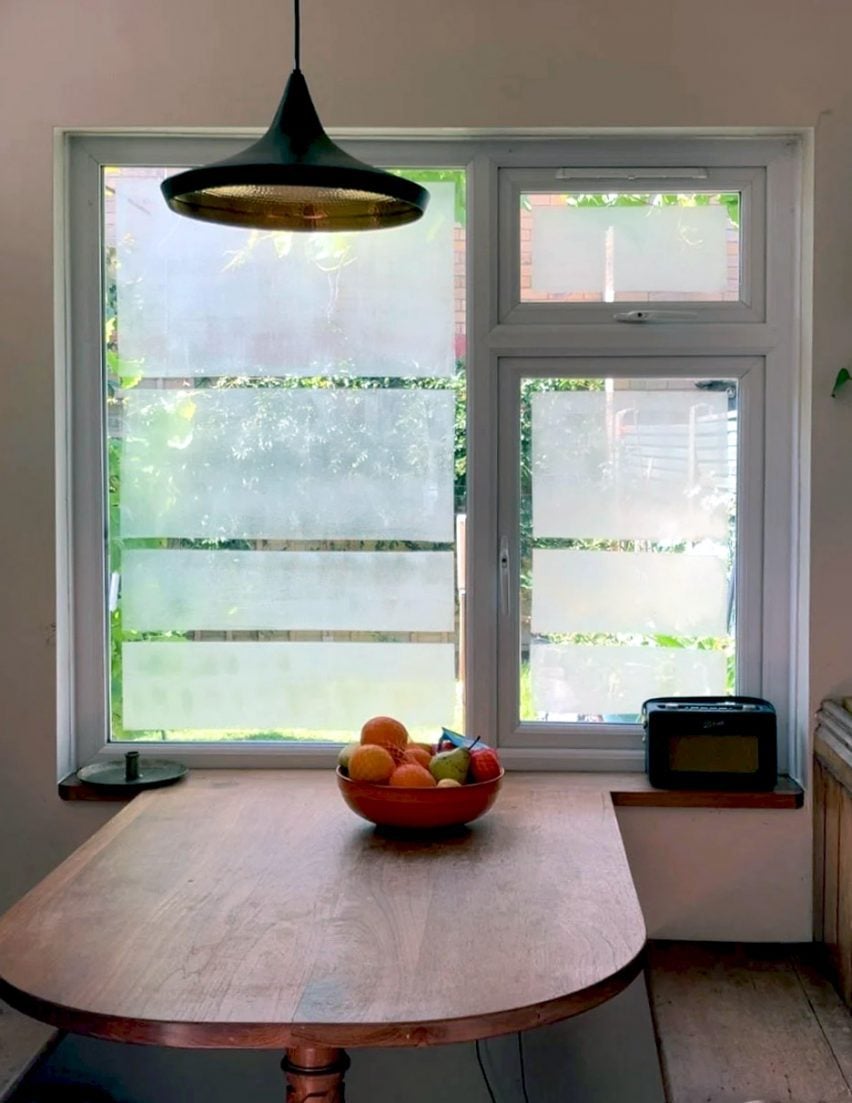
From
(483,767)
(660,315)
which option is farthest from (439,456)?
(483,767)

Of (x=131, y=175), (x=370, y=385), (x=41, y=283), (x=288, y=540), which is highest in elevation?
(x=131, y=175)

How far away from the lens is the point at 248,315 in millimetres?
2871

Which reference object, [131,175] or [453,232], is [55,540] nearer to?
[131,175]

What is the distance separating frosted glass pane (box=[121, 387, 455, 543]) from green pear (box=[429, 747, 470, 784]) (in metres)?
0.77

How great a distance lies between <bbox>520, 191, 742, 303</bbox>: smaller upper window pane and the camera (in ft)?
9.20

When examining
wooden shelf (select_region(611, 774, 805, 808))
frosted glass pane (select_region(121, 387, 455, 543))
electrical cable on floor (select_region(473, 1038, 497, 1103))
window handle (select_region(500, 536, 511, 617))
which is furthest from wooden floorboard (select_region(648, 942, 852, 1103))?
frosted glass pane (select_region(121, 387, 455, 543))

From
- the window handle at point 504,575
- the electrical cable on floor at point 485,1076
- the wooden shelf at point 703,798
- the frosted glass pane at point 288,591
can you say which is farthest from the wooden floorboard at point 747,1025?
the frosted glass pane at point 288,591

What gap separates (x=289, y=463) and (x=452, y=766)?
98 cm

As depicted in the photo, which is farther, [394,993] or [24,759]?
[24,759]

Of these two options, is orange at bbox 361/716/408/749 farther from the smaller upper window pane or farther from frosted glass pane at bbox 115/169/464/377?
the smaller upper window pane

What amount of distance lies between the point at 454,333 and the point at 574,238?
362mm

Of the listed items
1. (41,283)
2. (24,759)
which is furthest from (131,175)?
(24,759)

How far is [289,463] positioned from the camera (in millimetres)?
2883

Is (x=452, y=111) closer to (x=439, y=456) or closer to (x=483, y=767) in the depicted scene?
(x=439, y=456)
